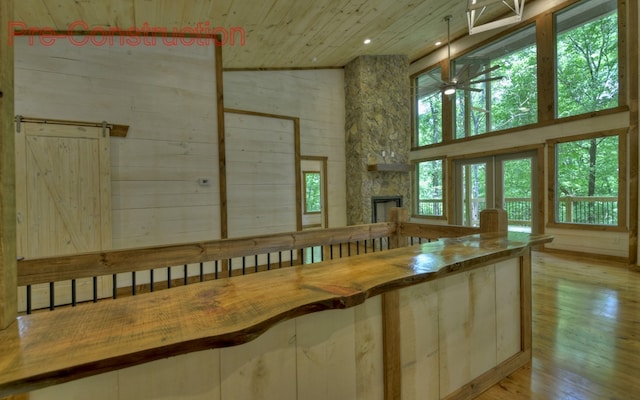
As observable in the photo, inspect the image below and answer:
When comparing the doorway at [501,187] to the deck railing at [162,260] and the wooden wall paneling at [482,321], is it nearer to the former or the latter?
the deck railing at [162,260]

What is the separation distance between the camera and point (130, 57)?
3502 mm

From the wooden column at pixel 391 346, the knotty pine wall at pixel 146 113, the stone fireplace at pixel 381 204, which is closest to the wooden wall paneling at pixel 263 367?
the wooden column at pixel 391 346

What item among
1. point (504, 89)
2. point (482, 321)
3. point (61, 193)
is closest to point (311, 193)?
point (504, 89)

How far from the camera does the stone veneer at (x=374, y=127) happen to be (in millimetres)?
6812

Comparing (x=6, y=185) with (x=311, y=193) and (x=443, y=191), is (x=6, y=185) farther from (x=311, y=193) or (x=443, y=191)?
(x=311, y=193)

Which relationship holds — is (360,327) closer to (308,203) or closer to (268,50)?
(268,50)

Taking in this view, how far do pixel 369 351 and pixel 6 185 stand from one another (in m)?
1.23

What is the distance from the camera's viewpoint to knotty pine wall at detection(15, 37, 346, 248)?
317 cm

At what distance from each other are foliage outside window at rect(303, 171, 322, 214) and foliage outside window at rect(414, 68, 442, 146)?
3.33 meters

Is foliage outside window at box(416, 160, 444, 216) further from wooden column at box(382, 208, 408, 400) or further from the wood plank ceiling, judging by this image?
wooden column at box(382, 208, 408, 400)

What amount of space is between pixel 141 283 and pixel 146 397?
3.29 metres

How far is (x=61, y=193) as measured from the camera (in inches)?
126

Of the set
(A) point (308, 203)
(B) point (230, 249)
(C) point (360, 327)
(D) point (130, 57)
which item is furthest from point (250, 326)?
(A) point (308, 203)

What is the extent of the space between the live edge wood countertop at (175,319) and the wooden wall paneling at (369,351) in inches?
5.5
